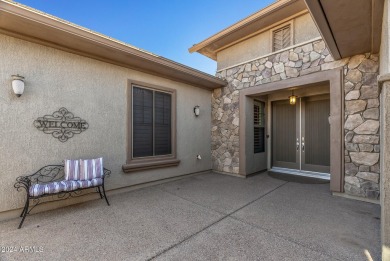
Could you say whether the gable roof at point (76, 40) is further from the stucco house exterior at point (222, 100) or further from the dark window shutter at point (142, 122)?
the dark window shutter at point (142, 122)

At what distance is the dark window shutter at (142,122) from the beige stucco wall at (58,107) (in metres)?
0.30

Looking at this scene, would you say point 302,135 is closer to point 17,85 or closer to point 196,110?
point 196,110

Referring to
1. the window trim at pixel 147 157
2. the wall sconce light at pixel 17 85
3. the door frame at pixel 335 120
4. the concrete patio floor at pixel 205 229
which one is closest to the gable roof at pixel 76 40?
the window trim at pixel 147 157

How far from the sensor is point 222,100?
636 cm

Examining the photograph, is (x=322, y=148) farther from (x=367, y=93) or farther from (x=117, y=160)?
(x=117, y=160)

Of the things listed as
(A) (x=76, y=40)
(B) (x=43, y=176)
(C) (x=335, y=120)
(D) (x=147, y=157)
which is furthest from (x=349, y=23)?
(B) (x=43, y=176)

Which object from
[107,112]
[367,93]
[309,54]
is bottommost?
[107,112]

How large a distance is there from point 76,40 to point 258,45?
4.79m

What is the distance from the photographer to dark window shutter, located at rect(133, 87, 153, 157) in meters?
4.65

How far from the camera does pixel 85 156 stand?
384cm

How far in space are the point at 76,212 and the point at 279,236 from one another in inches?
132

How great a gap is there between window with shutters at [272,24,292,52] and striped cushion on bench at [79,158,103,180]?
17.9ft

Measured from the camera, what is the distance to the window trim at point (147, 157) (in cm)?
446

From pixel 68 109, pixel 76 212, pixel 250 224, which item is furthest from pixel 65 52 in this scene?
pixel 250 224
